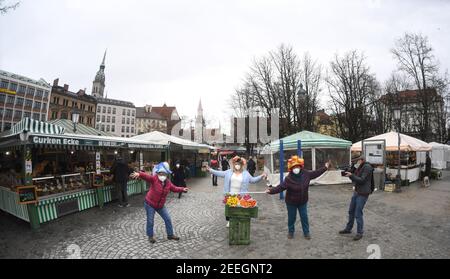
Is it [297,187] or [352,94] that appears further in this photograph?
[352,94]

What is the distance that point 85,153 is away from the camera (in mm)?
14195

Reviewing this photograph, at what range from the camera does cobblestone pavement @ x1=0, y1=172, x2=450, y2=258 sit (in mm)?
4715

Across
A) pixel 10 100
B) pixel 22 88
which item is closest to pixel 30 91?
pixel 22 88

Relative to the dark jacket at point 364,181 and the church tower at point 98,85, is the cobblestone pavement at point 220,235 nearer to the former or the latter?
the dark jacket at point 364,181

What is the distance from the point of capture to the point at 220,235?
577cm

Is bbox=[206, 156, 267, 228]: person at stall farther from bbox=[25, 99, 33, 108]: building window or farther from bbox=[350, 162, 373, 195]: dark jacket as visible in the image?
bbox=[25, 99, 33, 108]: building window

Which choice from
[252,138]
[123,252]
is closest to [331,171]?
[123,252]

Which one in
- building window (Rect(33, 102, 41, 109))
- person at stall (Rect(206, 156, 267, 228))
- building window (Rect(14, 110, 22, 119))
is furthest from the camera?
building window (Rect(33, 102, 41, 109))

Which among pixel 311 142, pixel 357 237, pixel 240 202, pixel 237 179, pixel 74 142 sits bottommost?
pixel 357 237

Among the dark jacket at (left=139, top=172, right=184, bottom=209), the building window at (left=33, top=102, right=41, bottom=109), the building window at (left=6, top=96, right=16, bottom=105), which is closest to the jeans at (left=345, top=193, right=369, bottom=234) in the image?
the dark jacket at (left=139, top=172, right=184, bottom=209)

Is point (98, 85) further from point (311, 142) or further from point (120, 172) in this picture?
point (120, 172)

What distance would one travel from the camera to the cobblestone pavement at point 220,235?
471cm

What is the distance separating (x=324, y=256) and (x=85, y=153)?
14.0m

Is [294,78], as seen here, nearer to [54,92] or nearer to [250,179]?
[250,179]
